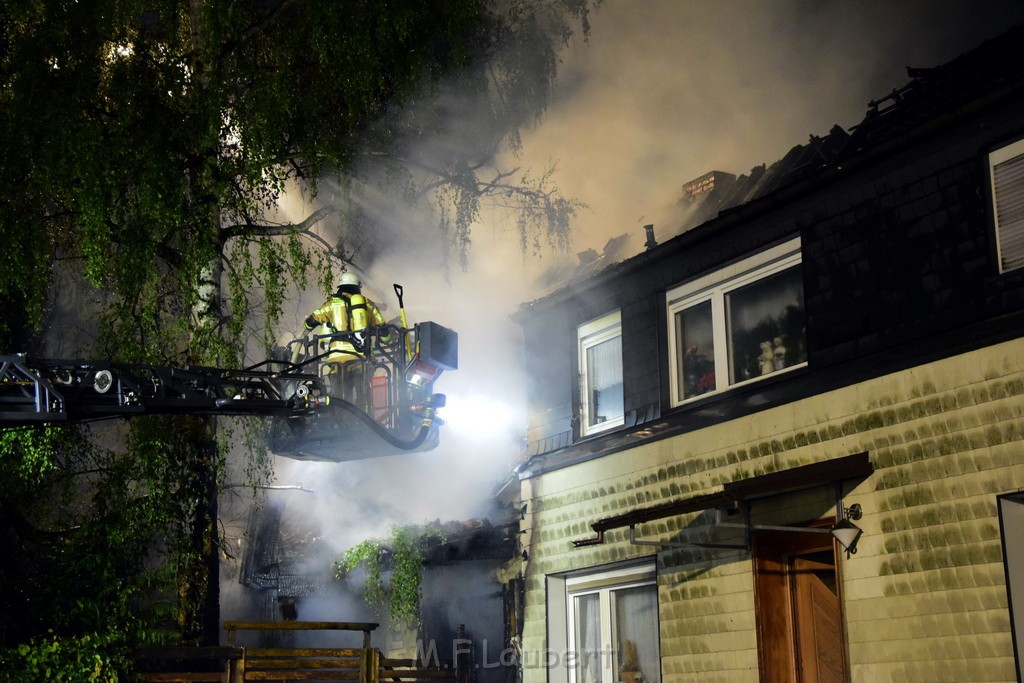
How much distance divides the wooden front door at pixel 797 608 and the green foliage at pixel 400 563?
6334 mm

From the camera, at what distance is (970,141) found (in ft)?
27.1

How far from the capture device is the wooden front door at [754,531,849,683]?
9.00 metres

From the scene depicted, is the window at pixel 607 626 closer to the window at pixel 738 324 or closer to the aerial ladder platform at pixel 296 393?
the window at pixel 738 324

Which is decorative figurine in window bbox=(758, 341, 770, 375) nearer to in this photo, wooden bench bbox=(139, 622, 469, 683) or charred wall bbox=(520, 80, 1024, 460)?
charred wall bbox=(520, 80, 1024, 460)

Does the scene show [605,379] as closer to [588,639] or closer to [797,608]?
[588,639]

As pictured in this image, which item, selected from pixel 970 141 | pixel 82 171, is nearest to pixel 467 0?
pixel 82 171

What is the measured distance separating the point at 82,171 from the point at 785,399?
7.37 m

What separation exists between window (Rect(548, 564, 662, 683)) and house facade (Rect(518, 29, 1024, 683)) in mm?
25

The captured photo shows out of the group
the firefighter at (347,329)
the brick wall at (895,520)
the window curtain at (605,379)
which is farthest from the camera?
the firefighter at (347,329)

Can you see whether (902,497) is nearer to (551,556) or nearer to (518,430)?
(551,556)

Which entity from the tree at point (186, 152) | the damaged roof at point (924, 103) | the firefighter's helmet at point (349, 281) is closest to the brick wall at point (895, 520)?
the damaged roof at point (924, 103)

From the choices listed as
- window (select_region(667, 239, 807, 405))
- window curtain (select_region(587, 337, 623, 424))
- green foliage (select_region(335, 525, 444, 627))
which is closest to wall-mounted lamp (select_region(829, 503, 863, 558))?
window (select_region(667, 239, 807, 405))

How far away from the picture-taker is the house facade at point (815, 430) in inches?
306

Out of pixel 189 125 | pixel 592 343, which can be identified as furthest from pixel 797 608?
pixel 189 125
